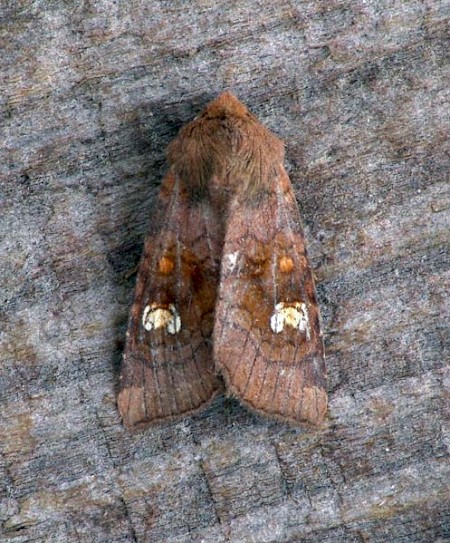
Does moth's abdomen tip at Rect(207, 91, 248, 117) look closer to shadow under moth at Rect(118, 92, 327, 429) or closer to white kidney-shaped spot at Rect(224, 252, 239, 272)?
shadow under moth at Rect(118, 92, 327, 429)

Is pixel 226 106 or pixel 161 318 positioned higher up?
pixel 226 106

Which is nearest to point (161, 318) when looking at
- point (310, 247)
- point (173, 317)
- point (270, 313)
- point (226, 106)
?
point (173, 317)

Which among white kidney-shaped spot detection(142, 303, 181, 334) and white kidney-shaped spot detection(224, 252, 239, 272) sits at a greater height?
white kidney-shaped spot detection(224, 252, 239, 272)

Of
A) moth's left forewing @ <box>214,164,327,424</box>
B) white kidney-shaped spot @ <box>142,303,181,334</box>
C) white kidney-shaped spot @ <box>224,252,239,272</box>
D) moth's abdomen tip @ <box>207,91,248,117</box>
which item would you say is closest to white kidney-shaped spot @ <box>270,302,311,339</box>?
moth's left forewing @ <box>214,164,327,424</box>

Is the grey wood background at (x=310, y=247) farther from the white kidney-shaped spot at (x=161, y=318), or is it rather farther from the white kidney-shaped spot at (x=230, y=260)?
the white kidney-shaped spot at (x=230, y=260)

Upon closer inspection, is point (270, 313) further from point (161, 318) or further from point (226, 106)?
point (226, 106)

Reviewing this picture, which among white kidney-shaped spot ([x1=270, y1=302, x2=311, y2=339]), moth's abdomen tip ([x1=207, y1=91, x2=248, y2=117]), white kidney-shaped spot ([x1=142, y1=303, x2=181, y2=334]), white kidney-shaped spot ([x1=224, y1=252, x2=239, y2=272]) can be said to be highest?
moth's abdomen tip ([x1=207, y1=91, x2=248, y2=117])
